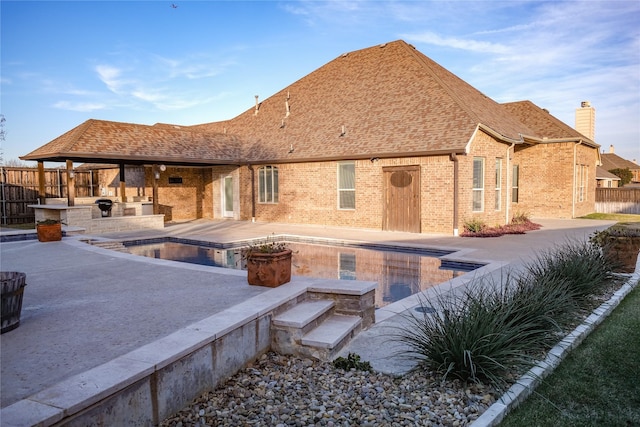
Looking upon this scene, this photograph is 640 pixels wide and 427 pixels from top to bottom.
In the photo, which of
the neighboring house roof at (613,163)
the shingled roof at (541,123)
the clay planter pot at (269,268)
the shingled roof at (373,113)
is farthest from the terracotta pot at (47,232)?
the neighboring house roof at (613,163)

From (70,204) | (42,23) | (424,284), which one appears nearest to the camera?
(424,284)

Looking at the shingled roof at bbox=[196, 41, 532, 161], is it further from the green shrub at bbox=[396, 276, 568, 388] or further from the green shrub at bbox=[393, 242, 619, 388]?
the green shrub at bbox=[396, 276, 568, 388]

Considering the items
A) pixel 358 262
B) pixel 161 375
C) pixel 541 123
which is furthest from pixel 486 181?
pixel 161 375

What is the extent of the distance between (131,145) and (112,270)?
35.0ft

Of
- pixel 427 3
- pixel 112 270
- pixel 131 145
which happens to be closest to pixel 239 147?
pixel 131 145

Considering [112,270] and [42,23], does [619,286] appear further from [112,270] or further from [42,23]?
[42,23]

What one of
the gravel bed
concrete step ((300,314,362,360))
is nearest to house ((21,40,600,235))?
concrete step ((300,314,362,360))

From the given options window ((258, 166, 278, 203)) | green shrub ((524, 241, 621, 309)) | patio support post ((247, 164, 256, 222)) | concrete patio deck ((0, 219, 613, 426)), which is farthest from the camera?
patio support post ((247, 164, 256, 222))

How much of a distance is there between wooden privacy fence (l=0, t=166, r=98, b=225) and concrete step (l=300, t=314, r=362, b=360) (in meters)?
19.4

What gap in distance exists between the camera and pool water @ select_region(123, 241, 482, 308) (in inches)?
332

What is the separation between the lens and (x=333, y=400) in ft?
11.6

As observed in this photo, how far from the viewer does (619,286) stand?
23.4 ft

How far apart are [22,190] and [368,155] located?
1586 cm

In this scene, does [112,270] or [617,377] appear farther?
[112,270]
